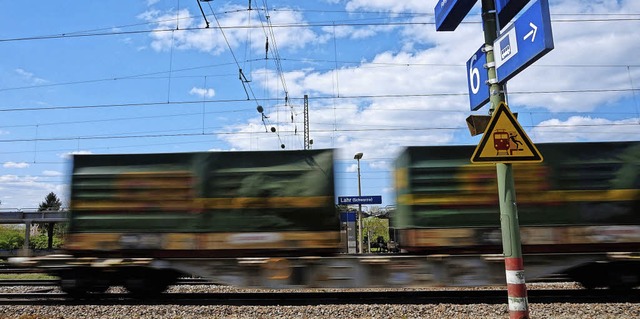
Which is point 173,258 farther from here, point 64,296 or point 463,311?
point 463,311

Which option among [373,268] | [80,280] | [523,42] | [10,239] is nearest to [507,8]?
[523,42]

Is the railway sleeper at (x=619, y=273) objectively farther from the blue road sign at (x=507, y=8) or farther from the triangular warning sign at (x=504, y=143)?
the blue road sign at (x=507, y=8)

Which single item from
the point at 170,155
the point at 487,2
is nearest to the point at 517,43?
the point at 487,2

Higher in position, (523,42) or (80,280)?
(523,42)

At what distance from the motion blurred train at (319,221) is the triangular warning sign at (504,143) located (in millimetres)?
4366

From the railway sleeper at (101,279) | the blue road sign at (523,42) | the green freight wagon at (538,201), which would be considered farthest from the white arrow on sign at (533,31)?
the railway sleeper at (101,279)

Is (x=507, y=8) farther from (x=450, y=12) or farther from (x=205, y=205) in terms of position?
(x=205, y=205)

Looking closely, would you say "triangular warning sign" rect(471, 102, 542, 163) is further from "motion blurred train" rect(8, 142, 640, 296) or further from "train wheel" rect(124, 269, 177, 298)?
"train wheel" rect(124, 269, 177, 298)

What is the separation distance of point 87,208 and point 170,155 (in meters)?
2.07

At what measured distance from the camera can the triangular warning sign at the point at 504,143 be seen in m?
4.00

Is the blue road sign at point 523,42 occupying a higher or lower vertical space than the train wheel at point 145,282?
higher

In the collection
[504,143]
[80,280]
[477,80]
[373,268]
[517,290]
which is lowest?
[80,280]

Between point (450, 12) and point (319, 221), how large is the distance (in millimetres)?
4710

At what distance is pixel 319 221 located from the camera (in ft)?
27.7
